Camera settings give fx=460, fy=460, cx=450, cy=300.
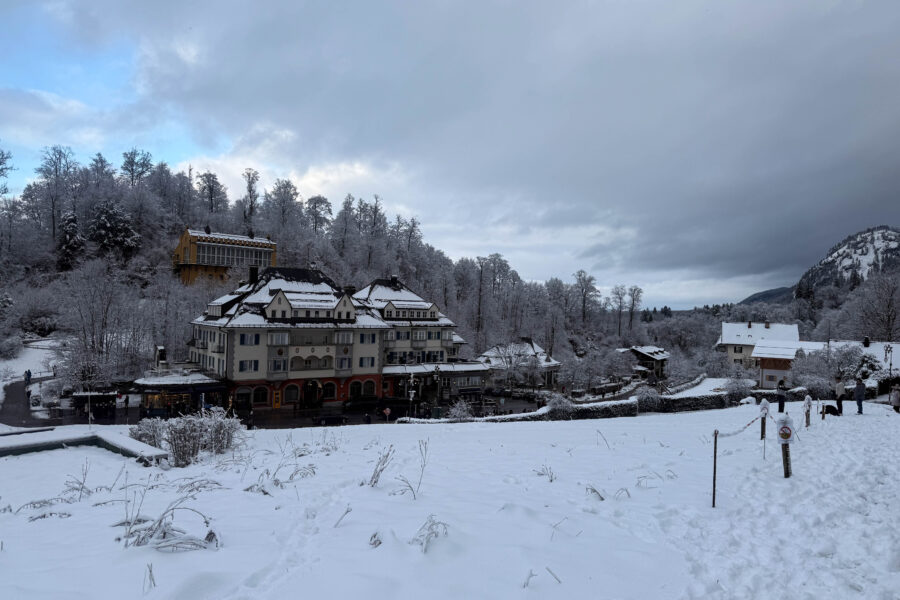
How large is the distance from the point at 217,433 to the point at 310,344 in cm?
2814

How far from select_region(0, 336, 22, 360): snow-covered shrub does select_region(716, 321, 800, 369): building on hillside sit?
87641 millimetres

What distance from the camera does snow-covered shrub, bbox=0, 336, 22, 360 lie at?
40.8 metres

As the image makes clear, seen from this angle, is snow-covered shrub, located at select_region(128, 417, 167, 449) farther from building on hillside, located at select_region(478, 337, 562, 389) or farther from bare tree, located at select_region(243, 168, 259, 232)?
bare tree, located at select_region(243, 168, 259, 232)

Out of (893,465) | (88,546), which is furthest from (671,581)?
(893,465)

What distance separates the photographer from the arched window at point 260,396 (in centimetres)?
3709

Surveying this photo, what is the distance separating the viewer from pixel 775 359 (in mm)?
58438

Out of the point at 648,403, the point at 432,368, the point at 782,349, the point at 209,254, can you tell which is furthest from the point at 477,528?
the point at 782,349

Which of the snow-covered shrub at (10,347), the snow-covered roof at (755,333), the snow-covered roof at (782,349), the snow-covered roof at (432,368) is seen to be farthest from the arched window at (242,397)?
the snow-covered roof at (755,333)

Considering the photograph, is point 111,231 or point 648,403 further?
point 111,231

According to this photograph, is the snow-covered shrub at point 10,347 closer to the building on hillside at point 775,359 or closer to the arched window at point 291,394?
the arched window at point 291,394

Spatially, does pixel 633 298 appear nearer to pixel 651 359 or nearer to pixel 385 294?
pixel 651 359

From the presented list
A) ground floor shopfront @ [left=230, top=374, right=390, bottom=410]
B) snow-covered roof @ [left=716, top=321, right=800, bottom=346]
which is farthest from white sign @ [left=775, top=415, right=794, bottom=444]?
snow-covered roof @ [left=716, top=321, right=800, bottom=346]

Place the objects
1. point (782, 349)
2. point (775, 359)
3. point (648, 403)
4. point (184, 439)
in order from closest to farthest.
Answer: point (184, 439) < point (648, 403) < point (775, 359) < point (782, 349)

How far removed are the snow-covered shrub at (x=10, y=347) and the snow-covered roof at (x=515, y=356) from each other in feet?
151
